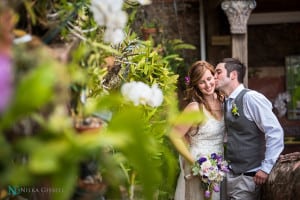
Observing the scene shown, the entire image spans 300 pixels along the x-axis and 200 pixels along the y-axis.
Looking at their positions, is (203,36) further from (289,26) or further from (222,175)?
(222,175)

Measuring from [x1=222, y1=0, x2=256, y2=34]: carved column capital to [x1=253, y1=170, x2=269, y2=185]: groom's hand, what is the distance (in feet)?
11.1

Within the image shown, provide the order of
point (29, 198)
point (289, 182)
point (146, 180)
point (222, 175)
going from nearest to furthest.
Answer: point (146, 180)
point (29, 198)
point (289, 182)
point (222, 175)

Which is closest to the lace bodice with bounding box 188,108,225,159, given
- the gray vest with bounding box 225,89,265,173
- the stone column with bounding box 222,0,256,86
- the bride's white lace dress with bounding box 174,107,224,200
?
the bride's white lace dress with bounding box 174,107,224,200

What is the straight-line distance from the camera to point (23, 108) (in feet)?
3.24

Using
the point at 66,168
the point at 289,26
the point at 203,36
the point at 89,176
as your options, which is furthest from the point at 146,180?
the point at 289,26

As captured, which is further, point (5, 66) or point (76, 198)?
point (76, 198)

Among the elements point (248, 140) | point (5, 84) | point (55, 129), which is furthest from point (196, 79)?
point (5, 84)

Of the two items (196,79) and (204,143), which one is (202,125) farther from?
(196,79)

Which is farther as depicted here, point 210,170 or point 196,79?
point 196,79

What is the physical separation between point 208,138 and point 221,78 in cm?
46

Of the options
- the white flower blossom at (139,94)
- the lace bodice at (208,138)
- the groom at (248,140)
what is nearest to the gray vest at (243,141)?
the groom at (248,140)

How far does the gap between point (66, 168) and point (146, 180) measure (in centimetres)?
17

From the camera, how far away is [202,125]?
4539mm

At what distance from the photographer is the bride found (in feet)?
15.0
